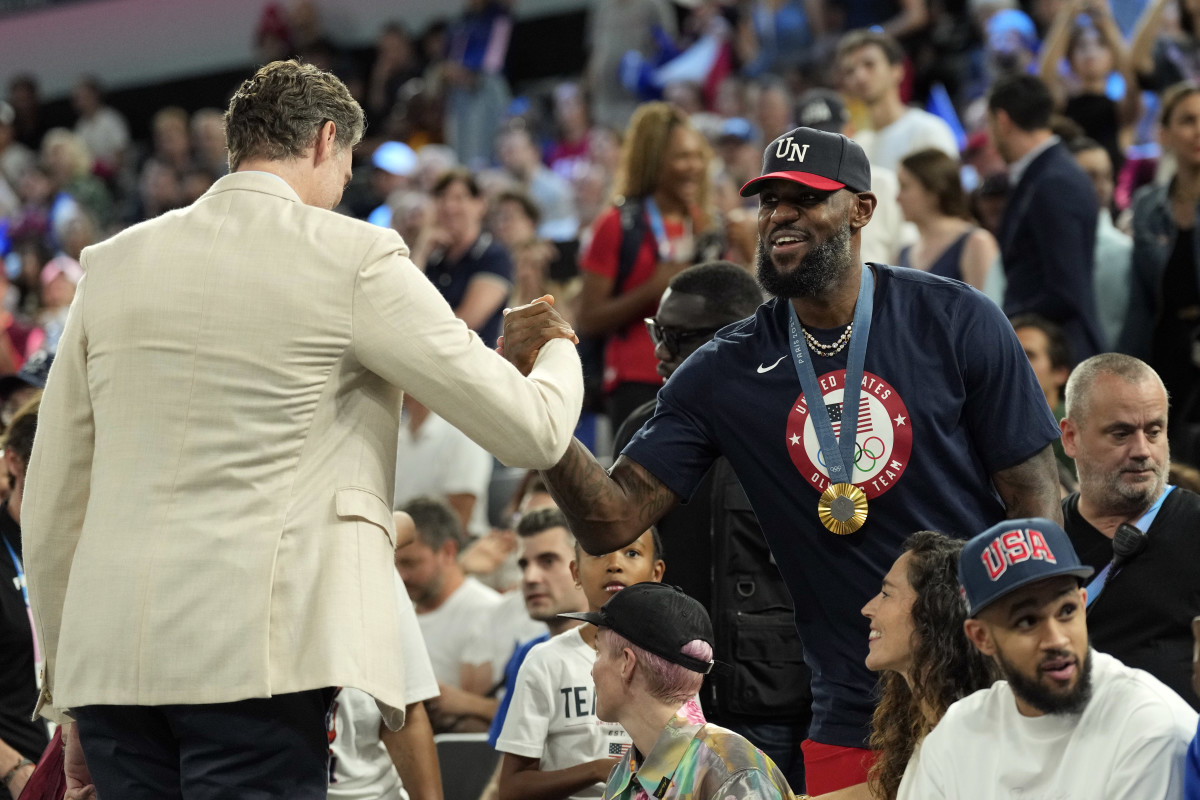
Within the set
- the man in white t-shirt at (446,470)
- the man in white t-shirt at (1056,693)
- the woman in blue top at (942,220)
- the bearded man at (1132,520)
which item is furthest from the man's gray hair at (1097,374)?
the man in white t-shirt at (446,470)

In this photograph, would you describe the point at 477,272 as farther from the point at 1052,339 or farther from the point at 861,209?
the point at 861,209

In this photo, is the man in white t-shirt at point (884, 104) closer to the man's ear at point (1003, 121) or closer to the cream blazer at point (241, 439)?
the man's ear at point (1003, 121)

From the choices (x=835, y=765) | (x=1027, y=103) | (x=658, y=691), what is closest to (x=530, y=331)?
(x=658, y=691)

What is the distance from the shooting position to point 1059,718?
3072 millimetres

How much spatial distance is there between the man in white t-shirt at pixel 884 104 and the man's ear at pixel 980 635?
5016 mm

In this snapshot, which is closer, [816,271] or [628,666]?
[816,271]

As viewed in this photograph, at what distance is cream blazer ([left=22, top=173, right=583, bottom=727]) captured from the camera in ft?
9.28

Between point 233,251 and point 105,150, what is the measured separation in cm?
1581

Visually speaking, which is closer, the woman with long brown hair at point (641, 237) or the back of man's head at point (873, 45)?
the woman with long brown hair at point (641, 237)

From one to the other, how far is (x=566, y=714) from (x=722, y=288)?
1.41m

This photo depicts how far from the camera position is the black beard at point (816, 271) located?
359cm

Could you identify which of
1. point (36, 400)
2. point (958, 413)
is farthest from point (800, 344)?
point (36, 400)

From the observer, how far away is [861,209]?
12.2 ft

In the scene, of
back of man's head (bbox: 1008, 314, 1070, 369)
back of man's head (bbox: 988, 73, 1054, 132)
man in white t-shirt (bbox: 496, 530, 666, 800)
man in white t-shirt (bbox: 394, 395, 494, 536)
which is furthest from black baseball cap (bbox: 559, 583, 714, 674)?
man in white t-shirt (bbox: 394, 395, 494, 536)
